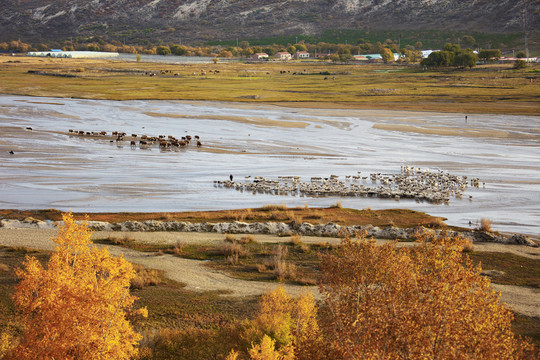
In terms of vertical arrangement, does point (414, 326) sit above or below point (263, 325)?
above

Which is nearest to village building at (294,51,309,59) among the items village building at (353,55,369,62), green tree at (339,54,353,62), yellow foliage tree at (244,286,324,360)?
green tree at (339,54,353,62)

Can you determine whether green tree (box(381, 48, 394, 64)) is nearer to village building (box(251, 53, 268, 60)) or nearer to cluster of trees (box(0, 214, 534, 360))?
village building (box(251, 53, 268, 60))

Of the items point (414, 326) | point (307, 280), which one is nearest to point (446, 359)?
point (414, 326)

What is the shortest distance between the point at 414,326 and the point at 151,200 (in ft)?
90.4

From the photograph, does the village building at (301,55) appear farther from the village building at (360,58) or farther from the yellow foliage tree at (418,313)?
the yellow foliage tree at (418,313)

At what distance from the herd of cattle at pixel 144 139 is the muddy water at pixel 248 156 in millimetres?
1051

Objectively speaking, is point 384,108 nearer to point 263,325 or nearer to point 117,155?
point 117,155

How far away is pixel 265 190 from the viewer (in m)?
39.4

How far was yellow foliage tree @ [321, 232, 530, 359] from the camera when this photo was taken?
34.5 feet

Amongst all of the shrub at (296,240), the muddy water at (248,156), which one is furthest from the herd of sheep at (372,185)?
the shrub at (296,240)

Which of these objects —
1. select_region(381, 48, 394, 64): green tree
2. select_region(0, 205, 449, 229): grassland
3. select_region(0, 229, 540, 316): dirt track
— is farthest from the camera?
select_region(381, 48, 394, 64): green tree

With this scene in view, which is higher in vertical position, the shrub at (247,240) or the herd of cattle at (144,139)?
the herd of cattle at (144,139)

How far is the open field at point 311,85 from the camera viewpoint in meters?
85.6

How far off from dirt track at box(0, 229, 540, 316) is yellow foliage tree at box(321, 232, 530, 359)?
7098mm
